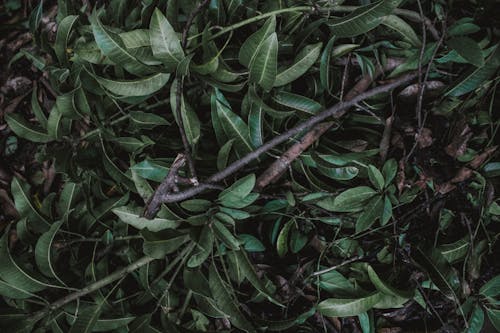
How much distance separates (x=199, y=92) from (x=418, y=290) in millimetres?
743

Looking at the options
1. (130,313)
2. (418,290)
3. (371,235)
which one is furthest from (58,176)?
(418,290)

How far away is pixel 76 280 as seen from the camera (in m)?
1.14

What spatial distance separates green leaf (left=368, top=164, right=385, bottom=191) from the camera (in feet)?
3.16

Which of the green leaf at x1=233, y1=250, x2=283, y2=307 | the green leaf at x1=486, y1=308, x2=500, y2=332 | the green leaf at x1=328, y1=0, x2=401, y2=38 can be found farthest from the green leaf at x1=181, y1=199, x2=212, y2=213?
the green leaf at x1=486, y1=308, x2=500, y2=332

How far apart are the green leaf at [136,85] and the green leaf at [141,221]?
0.27 meters

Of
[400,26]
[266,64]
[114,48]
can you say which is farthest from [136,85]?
[400,26]

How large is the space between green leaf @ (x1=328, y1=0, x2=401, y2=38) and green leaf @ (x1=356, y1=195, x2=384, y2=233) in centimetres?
37

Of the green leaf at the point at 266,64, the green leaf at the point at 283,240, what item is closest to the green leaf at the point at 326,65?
the green leaf at the point at 266,64

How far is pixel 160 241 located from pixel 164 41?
0.43 m

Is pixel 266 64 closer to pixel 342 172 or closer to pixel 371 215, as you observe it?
pixel 342 172

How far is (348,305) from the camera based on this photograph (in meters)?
0.99

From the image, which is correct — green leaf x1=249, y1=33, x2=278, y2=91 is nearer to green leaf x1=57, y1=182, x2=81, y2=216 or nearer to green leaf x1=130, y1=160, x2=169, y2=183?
green leaf x1=130, y1=160, x2=169, y2=183

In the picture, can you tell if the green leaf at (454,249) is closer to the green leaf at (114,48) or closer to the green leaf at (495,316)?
the green leaf at (495,316)

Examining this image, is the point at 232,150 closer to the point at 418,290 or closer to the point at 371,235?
the point at 371,235
